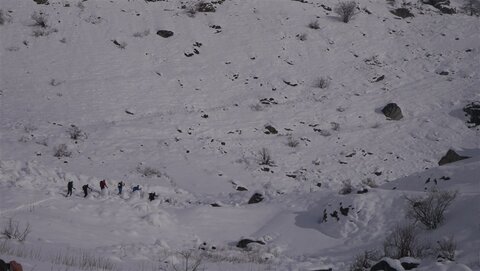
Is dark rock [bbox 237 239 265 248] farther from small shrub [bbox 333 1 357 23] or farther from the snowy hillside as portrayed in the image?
small shrub [bbox 333 1 357 23]

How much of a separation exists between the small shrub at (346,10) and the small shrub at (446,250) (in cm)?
2419

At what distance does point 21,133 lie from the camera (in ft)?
57.3

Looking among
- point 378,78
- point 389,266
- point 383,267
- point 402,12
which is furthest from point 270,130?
point 402,12

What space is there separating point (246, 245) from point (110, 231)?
12.1ft

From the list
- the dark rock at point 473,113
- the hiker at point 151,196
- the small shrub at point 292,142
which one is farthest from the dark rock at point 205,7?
the hiker at point 151,196

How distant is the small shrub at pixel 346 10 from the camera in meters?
30.7

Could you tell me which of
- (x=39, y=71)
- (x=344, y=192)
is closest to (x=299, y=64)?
(x=344, y=192)

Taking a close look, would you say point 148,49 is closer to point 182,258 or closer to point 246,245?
point 246,245

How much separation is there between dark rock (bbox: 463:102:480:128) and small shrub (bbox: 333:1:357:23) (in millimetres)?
11849

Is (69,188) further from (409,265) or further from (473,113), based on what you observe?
(473,113)

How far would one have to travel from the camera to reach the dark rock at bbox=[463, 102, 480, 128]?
2129cm

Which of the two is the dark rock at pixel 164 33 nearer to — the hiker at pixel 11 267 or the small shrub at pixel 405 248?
the small shrub at pixel 405 248

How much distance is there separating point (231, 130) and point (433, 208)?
1100 cm

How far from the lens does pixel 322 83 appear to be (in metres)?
24.5
